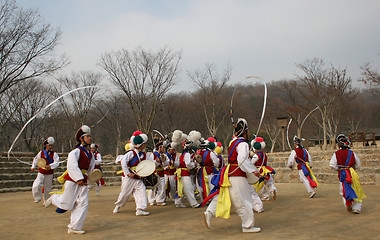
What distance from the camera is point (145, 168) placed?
25.6 feet

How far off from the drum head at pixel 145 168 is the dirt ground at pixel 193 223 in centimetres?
97

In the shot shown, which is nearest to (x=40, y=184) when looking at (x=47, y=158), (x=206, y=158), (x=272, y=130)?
(x=47, y=158)

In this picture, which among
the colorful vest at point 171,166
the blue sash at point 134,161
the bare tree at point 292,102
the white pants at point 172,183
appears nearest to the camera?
the blue sash at point 134,161

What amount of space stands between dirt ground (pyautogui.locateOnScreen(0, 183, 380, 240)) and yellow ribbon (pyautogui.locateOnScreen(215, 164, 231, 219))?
1.17 feet

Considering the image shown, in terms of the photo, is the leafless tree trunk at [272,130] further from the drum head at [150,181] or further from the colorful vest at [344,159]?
the drum head at [150,181]

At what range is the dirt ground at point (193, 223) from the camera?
555 centimetres

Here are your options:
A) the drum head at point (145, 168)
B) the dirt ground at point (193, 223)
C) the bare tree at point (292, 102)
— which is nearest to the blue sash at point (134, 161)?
the drum head at point (145, 168)

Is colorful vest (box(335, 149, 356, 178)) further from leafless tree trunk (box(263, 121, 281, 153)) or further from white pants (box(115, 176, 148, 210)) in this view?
leafless tree trunk (box(263, 121, 281, 153))

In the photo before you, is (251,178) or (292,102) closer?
(251,178)

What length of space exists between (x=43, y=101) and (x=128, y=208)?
2356 centimetres

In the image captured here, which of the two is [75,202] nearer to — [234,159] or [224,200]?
[224,200]

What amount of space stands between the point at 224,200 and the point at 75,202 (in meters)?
2.68

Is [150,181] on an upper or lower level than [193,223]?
upper

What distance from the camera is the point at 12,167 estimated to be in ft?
55.8
